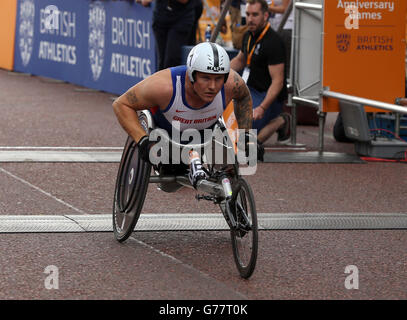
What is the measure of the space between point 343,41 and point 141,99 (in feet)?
17.9

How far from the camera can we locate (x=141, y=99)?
678cm

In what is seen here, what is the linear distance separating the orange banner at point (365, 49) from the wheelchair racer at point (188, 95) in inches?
193

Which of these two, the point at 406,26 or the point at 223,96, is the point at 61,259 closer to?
the point at 223,96

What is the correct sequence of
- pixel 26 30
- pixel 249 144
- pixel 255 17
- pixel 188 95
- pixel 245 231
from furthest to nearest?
pixel 26 30
pixel 255 17
pixel 188 95
pixel 249 144
pixel 245 231

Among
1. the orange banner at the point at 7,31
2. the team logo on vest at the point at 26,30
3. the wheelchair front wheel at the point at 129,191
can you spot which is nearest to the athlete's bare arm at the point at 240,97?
the wheelchair front wheel at the point at 129,191

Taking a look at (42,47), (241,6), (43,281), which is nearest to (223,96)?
(43,281)

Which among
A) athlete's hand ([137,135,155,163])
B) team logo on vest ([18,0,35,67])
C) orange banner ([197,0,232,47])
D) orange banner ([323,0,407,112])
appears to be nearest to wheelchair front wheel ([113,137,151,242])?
athlete's hand ([137,135,155,163])

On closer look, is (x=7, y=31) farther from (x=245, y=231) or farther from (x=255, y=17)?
(x=245, y=231)

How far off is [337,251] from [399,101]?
5.08m

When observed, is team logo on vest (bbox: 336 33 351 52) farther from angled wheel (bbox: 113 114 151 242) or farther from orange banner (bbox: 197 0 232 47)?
orange banner (bbox: 197 0 232 47)

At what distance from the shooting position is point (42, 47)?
20.7m

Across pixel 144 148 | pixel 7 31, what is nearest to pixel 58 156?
pixel 144 148

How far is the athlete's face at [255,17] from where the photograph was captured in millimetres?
11576
